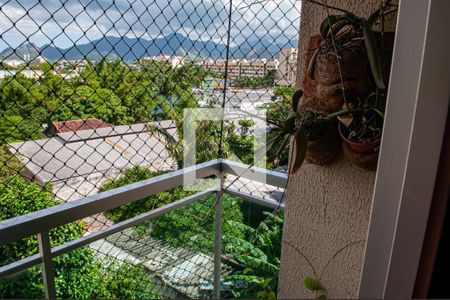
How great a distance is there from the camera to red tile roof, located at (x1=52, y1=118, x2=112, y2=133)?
4.00 feet

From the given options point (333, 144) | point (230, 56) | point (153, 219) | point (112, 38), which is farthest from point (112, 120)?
point (333, 144)

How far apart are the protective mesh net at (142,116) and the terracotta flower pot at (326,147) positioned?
0.57ft

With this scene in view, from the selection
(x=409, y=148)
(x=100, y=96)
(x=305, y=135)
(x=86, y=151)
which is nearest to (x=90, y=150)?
(x=86, y=151)

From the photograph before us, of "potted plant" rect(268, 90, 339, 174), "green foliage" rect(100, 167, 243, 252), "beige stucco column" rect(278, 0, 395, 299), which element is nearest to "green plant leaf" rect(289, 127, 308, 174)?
"potted plant" rect(268, 90, 339, 174)

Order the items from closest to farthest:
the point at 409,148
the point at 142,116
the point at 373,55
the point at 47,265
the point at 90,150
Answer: the point at 409,148 < the point at 373,55 < the point at 47,265 < the point at 90,150 < the point at 142,116

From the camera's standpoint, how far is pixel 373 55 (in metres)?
0.57

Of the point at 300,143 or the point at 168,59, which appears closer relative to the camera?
the point at 300,143

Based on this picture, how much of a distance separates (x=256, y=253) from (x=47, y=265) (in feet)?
3.01

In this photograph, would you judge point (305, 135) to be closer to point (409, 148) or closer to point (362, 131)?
point (362, 131)

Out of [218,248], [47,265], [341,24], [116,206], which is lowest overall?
[218,248]

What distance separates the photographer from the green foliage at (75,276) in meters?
0.92

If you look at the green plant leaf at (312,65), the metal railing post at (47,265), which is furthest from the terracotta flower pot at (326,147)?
the metal railing post at (47,265)

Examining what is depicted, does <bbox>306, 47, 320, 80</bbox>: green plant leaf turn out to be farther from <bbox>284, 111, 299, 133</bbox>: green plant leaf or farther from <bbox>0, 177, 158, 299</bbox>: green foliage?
<bbox>0, 177, 158, 299</bbox>: green foliage

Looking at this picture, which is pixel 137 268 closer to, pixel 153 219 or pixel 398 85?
pixel 153 219
